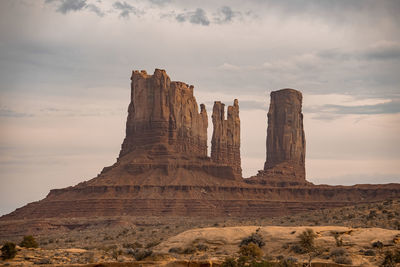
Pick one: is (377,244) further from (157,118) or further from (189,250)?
(157,118)

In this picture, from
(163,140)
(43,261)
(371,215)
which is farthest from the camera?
(163,140)

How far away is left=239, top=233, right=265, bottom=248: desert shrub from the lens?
4653 centimetres

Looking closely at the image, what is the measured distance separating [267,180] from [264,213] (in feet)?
67.6

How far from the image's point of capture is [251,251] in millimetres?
43656

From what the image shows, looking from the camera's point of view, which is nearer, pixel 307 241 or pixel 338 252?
pixel 338 252

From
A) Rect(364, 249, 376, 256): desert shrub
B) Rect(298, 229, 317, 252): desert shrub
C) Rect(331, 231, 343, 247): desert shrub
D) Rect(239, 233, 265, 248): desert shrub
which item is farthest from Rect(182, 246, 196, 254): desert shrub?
Rect(364, 249, 376, 256): desert shrub

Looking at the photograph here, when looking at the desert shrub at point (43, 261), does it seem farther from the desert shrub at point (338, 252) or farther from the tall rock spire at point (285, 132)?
the tall rock spire at point (285, 132)

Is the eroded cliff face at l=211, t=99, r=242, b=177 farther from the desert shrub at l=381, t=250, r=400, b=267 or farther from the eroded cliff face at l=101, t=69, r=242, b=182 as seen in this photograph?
the desert shrub at l=381, t=250, r=400, b=267

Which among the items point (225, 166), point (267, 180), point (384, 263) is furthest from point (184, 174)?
point (384, 263)

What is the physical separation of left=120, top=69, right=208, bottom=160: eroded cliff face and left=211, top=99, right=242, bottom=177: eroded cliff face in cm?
1169

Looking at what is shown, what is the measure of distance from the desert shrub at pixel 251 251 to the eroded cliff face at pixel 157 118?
101847 mm

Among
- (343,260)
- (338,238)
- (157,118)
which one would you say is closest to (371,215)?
(338,238)

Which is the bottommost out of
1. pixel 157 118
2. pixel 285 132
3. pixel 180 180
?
pixel 180 180

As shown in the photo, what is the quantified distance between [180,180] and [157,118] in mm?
15049
